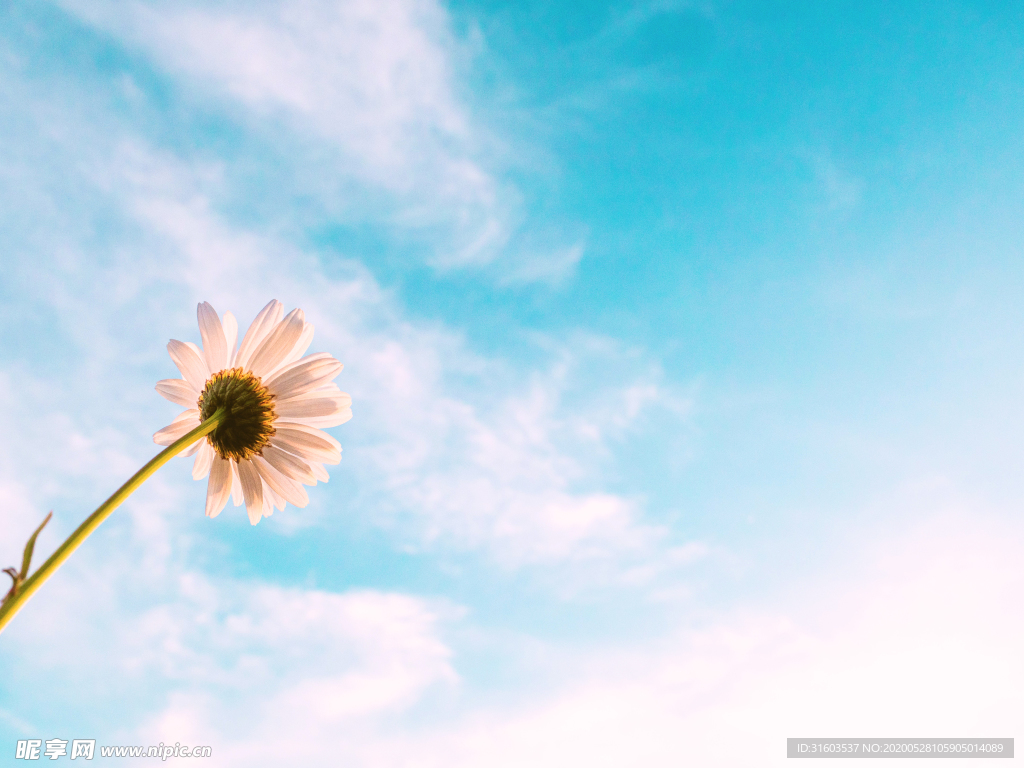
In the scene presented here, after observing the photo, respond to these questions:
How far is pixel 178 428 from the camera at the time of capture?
3.27 meters

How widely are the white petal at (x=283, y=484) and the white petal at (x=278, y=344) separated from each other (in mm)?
451

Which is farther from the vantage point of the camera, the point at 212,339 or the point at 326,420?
the point at 326,420

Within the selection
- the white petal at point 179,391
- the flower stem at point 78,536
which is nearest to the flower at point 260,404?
the white petal at point 179,391

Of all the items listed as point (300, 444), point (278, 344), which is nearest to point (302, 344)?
point (278, 344)

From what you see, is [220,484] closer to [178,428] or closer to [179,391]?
[178,428]

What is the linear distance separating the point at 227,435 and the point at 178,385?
34cm

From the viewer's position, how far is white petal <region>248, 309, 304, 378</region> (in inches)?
137

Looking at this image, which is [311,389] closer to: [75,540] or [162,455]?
[162,455]

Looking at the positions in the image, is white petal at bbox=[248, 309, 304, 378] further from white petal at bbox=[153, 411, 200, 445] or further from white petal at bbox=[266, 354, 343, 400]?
white petal at bbox=[153, 411, 200, 445]

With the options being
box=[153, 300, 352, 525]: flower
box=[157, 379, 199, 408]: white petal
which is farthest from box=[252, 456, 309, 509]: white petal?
box=[157, 379, 199, 408]: white petal

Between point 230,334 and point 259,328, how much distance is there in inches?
6.6

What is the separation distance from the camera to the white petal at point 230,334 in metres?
3.48

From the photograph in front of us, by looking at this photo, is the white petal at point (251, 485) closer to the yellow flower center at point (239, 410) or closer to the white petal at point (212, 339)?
the yellow flower center at point (239, 410)

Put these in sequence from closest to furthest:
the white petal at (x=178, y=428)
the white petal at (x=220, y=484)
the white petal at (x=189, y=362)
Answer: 1. the white petal at (x=178, y=428)
2. the white petal at (x=189, y=362)
3. the white petal at (x=220, y=484)
